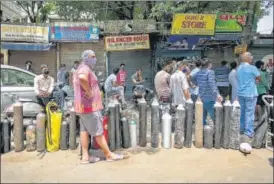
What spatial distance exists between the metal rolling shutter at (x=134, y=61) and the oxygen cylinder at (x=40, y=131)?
30.8 feet

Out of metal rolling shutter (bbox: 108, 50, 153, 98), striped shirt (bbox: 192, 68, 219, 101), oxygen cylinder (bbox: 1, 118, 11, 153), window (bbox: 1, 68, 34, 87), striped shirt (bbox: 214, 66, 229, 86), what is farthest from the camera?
metal rolling shutter (bbox: 108, 50, 153, 98)

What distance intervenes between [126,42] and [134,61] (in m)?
1.46

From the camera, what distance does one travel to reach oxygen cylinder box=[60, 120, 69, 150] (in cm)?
583

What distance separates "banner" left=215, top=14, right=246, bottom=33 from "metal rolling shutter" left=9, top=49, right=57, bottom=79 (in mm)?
6964

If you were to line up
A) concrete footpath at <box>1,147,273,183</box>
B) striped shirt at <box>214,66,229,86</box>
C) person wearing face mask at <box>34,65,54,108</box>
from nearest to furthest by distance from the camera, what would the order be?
concrete footpath at <box>1,147,273,183</box> < person wearing face mask at <box>34,65,54,108</box> < striped shirt at <box>214,66,229,86</box>

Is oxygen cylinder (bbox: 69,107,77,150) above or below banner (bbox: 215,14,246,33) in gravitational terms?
below

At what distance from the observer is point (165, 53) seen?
14992mm

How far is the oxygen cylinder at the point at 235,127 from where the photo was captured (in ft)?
19.4

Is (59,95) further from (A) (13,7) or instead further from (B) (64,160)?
(A) (13,7)

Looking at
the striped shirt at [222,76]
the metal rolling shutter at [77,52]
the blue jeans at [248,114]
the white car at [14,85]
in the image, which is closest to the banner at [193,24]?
the striped shirt at [222,76]

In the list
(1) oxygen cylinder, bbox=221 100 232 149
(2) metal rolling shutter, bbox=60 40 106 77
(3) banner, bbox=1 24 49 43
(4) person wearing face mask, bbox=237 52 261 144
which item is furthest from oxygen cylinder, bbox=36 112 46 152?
(2) metal rolling shutter, bbox=60 40 106 77

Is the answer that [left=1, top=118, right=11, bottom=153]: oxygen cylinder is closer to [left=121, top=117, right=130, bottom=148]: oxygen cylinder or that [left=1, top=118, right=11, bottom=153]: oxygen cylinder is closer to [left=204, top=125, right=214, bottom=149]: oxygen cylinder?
[left=121, top=117, right=130, bottom=148]: oxygen cylinder

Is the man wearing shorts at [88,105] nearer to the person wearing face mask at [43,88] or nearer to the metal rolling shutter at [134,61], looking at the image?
the person wearing face mask at [43,88]

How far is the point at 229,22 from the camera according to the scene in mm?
14055
